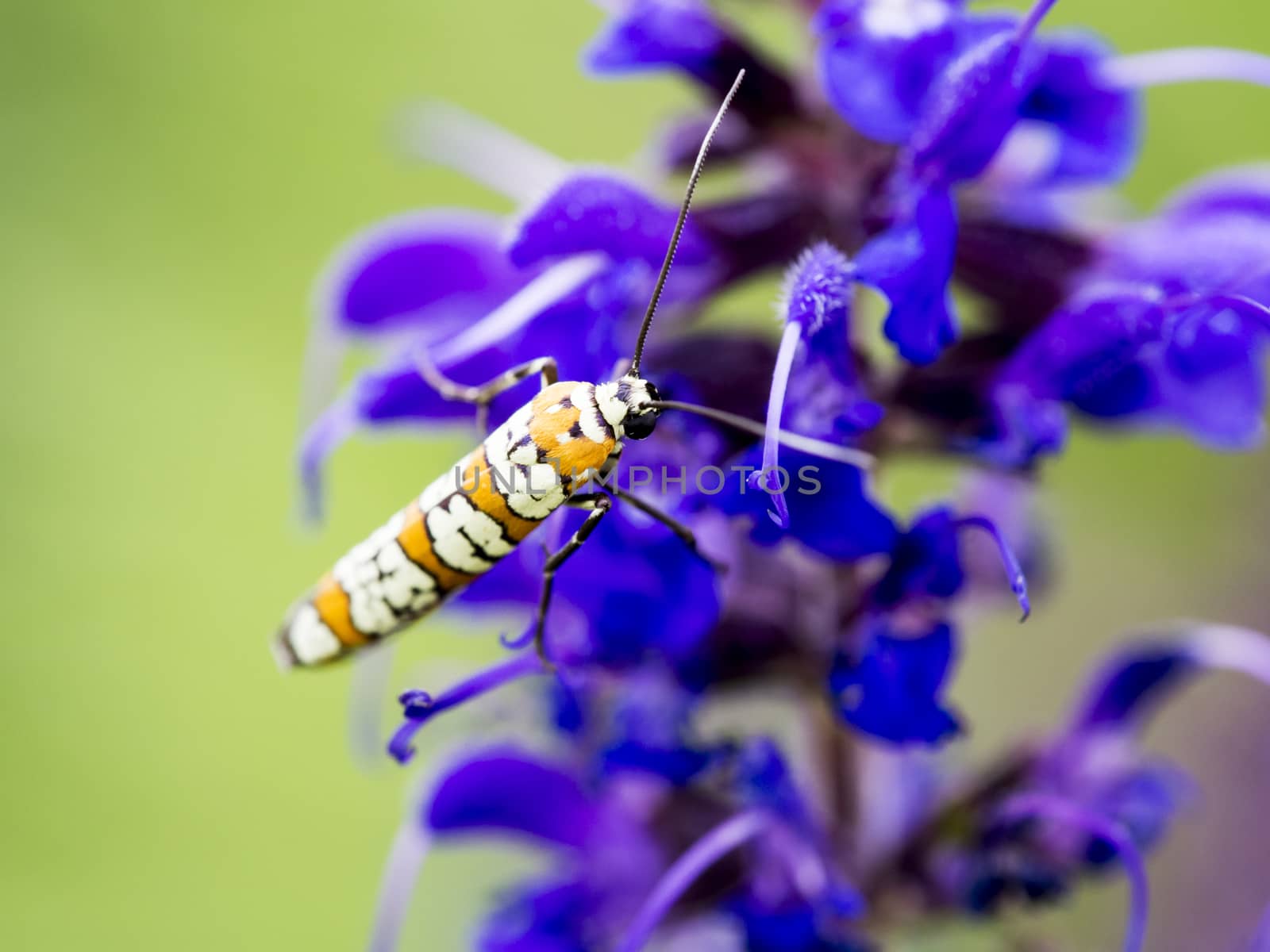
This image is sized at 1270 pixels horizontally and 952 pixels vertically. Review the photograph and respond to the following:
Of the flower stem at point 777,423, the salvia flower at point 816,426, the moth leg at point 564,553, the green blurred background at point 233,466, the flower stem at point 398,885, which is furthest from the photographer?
the green blurred background at point 233,466

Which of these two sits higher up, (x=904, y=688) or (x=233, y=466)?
(x=233, y=466)

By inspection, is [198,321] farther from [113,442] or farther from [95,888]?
[95,888]

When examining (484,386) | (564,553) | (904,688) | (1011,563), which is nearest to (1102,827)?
(904,688)

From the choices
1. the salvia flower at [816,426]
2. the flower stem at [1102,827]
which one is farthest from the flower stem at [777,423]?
the flower stem at [1102,827]

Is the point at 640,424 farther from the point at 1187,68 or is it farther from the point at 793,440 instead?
the point at 1187,68

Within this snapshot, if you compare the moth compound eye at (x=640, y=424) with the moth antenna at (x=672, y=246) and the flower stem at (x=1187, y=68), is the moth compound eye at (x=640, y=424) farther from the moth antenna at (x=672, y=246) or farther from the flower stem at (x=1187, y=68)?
the flower stem at (x=1187, y=68)

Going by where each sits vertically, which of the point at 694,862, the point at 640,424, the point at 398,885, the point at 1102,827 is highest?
the point at 640,424

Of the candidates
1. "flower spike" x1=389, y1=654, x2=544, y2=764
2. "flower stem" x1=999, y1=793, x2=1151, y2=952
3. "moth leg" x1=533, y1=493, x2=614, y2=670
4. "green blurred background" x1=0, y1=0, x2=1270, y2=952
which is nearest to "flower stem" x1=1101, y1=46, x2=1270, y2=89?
"moth leg" x1=533, y1=493, x2=614, y2=670
